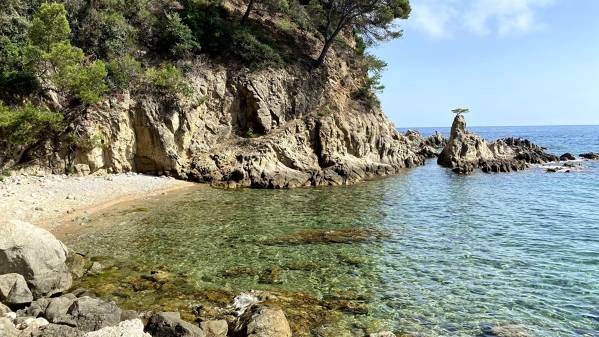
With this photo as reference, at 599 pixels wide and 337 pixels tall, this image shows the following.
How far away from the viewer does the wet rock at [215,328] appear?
9711 millimetres

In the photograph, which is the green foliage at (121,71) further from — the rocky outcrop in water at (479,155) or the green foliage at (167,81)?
the rocky outcrop in water at (479,155)

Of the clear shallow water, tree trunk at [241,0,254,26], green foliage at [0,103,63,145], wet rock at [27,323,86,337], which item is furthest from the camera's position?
tree trunk at [241,0,254,26]

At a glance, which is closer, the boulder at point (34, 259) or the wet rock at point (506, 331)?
the wet rock at point (506, 331)

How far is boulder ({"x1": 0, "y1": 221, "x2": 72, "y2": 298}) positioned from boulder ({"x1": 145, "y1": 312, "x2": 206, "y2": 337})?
4288mm

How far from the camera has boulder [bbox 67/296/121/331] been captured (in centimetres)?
919

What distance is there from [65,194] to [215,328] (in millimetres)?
17249

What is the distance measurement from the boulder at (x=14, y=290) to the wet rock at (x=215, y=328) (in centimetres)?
468

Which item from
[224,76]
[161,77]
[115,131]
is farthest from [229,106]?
[115,131]

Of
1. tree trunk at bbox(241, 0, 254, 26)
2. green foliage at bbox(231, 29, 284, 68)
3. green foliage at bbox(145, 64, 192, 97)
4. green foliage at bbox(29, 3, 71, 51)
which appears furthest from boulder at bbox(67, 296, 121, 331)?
tree trunk at bbox(241, 0, 254, 26)

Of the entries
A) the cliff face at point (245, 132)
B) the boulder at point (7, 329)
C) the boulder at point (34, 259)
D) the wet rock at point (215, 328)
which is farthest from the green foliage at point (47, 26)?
the wet rock at point (215, 328)

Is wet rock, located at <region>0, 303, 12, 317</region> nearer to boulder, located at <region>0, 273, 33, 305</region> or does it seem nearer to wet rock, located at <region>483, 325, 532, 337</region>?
boulder, located at <region>0, 273, 33, 305</region>

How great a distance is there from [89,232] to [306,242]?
380 inches

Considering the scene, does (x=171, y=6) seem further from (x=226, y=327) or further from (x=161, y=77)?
(x=226, y=327)

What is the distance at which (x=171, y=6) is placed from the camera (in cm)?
3928
